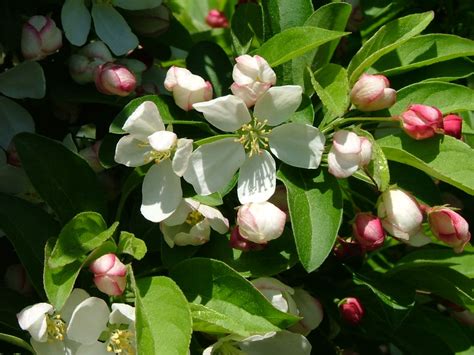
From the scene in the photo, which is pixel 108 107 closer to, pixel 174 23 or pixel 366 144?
pixel 174 23

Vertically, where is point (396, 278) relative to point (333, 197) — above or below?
below

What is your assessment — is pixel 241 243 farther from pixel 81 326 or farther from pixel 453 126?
pixel 453 126

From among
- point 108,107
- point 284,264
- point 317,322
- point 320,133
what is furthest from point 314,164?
point 108,107

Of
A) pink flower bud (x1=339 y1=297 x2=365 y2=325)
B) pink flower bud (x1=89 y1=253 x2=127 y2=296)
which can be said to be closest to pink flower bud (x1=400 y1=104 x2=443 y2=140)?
pink flower bud (x1=339 y1=297 x2=365 y2=325)

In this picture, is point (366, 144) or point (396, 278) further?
point (396, 278)

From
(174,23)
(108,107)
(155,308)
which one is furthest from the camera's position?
(174,23)

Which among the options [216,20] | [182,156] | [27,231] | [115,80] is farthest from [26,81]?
[216,20]

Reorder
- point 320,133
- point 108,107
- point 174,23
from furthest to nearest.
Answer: point 174,23
point 108,107
point 320,133
